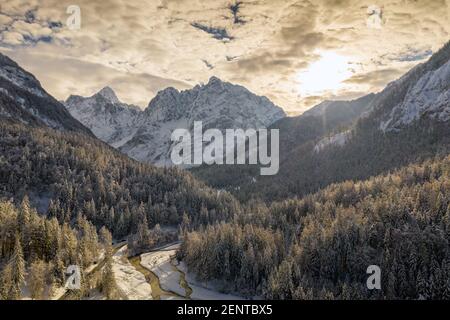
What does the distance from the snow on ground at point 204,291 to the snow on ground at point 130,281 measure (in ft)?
42.4

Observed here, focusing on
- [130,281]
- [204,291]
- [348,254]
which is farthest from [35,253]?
[348,254]

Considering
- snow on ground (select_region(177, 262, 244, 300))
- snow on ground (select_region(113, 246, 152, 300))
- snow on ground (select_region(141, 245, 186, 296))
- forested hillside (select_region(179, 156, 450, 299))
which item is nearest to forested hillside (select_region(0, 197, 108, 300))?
snow on ground (select_region(113, 246, 152, 300))

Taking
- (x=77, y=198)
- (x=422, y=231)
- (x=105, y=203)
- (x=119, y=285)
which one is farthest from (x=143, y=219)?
(x=422, y=231)

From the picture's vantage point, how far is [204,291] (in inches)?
4483

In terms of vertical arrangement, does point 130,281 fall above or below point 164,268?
above

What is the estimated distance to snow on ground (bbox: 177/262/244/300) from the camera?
108750 millimetres

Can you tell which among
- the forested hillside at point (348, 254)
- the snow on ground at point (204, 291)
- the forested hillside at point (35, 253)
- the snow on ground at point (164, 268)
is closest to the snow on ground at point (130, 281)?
the snow on ground at point (164, 268)

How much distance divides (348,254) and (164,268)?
202ft

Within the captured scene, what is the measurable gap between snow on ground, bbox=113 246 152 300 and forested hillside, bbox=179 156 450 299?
18.5 meters

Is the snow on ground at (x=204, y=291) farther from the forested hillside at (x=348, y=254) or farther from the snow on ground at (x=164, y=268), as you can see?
the snow on ground at (x=164, y=268)

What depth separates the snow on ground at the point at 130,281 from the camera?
104 m

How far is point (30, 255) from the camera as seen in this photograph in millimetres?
112250

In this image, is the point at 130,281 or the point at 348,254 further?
the point at 130,281

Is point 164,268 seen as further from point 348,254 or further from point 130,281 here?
point 348,254
